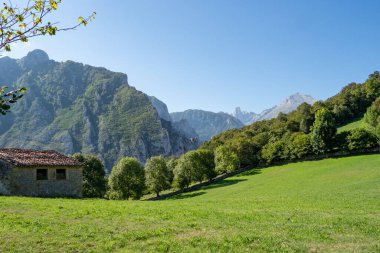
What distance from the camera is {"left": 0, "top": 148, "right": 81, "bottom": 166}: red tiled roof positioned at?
39.4 m

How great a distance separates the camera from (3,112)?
7254mm

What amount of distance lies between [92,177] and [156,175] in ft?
56.1

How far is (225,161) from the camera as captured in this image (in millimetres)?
100250

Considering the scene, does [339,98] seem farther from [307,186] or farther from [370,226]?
[370,226]

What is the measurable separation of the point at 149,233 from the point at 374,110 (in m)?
93.6

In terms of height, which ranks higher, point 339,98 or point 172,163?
point 339,98

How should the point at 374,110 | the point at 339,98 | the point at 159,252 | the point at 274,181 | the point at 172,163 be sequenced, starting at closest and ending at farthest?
the point at 159,252 → the point at 274,181 → the point at 374,110 → the point at 172,163 → the point at 339,98

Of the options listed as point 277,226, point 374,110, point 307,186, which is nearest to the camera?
point 277,226

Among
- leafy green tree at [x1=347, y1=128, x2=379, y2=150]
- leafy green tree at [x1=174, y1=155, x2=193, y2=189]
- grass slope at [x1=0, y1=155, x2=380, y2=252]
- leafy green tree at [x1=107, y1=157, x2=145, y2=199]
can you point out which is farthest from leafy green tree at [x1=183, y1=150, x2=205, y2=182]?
grass slope at [x1=0, y1=155, x2=380, y2=252]


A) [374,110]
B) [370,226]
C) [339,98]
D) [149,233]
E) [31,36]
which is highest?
[339,98]

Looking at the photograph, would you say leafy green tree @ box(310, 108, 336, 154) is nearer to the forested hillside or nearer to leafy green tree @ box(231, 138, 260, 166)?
the forested hillside

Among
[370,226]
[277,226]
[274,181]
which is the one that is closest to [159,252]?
[277,226]

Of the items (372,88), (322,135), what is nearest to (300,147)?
(322,135)

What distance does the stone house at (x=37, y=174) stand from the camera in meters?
38.7
